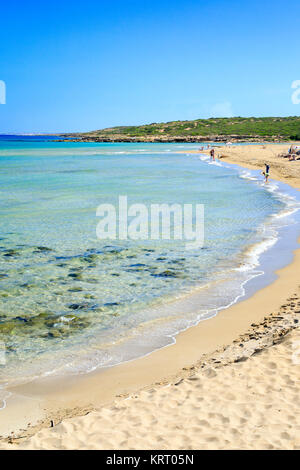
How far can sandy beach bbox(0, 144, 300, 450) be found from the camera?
426 centimetres

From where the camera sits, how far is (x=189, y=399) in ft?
16.5

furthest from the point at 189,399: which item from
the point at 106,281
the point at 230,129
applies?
the point at 230,129

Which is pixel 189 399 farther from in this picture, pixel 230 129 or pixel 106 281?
pixel 230 129

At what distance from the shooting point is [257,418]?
448 cm

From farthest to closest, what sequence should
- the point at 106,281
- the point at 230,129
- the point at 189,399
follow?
the point at 230,129, the point at 106,281, the point at 189,399

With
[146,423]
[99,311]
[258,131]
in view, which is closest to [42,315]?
[99,311]

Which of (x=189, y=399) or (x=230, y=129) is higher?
(x=230, y=129)

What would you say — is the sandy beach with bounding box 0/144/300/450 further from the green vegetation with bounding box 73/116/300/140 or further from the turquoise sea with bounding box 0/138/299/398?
the green vegetation with bounding box 73/116/300/140

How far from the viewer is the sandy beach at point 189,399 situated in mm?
4262

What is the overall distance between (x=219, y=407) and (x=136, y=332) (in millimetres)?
3020

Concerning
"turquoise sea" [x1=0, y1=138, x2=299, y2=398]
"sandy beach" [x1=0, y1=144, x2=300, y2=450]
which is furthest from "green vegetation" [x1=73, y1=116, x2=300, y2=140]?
"sandy beach" [x1=0, y1=144, x2=300, y2=450]

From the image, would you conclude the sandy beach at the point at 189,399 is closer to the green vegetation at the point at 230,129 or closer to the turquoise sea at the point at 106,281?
the turquoise sea at the point at 106,281

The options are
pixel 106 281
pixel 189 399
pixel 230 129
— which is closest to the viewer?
pixel 189 399

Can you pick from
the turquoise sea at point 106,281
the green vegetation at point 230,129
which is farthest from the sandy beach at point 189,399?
the green vegetation at point 230,129
